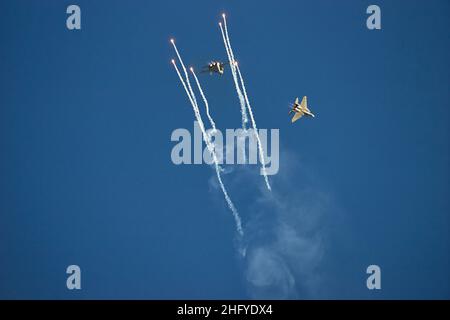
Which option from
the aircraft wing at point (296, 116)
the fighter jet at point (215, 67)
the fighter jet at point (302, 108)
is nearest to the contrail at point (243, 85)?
the fighter jet at point (215, 67)

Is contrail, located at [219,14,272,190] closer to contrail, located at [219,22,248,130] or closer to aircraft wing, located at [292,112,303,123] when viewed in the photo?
contrail, located at [219,22,248,130]

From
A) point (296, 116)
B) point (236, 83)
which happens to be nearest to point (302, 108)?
point (296, 116)

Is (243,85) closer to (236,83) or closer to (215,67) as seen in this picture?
(236,83)

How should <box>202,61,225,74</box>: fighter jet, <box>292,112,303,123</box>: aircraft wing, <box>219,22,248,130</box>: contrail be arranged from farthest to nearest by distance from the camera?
<box>219,22,248,130</box>: contrail, <box>292,112,303,123</box>: aircraft wing, <box>202,61,225,74</box>: fighter jet

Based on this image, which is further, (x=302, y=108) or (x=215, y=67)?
(x=302, y=108)

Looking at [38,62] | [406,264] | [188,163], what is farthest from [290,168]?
[38,62]

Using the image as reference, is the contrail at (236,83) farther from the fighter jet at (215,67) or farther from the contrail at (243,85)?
the fighter jet at (215,67)

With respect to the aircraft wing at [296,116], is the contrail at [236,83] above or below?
above

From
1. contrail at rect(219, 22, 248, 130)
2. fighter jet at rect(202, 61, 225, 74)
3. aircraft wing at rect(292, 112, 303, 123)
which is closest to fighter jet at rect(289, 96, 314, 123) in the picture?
aircraft wing at rect(292, 112, 303, 123)

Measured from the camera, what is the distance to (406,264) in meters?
37.0

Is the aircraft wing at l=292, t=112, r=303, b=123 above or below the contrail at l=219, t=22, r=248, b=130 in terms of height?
below

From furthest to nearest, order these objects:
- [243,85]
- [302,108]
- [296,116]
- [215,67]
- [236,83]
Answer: [243,85], [236,83], [296,116], [302,108], [215,67]

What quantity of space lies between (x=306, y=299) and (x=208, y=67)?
13.3 metres
